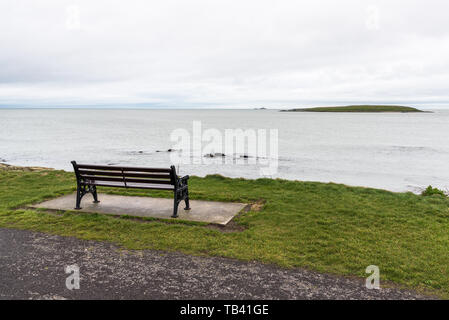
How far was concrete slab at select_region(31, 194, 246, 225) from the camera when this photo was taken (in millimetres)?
7424

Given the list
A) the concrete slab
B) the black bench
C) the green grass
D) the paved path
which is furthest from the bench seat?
the paved path

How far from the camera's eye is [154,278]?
15.1 ft

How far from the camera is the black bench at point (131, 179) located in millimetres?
7379

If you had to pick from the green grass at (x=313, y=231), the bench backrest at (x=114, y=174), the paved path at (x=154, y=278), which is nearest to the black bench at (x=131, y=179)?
the bench backrest at (x=114, y=174)

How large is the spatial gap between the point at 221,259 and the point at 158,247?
3.93 ft

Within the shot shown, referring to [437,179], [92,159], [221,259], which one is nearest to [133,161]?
[92,159]

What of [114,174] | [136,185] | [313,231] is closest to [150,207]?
[136,185]

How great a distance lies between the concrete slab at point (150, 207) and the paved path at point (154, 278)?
6.49 feet

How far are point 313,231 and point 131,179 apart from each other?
14.0 ft

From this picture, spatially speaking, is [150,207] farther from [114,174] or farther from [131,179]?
[114,174]

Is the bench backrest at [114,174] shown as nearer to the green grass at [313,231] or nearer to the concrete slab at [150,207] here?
the concrete slab at [150,207]

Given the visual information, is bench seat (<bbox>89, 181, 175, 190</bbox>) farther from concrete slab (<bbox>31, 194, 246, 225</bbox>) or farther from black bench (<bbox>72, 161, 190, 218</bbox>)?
concrete slab (<bbox>31, 194, 246, 225</bbox>)

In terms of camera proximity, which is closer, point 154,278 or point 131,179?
point 154,278

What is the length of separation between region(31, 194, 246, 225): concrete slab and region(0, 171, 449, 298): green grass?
37cm
